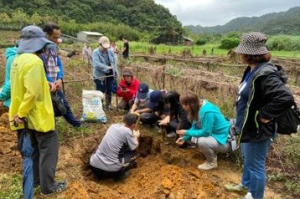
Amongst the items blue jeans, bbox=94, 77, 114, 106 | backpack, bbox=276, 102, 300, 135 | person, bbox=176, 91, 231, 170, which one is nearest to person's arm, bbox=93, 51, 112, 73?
blue jeans, bbox=94, 77, 114, 106

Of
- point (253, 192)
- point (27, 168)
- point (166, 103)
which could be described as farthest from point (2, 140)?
point (253, 192)

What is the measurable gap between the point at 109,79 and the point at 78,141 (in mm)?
1878

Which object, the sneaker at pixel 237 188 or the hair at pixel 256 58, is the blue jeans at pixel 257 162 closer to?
the sneaker at pixel 237 188

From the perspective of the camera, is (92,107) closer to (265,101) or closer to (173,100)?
(173,100)

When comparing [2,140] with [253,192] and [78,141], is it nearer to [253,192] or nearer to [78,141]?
[78,141]

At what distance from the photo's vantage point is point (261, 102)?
8.07 ft

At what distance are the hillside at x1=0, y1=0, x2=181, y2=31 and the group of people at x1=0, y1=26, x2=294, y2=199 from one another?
53834 millimetres

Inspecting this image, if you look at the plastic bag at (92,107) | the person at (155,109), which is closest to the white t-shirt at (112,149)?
the person at (155,109)

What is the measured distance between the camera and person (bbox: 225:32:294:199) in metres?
2.29

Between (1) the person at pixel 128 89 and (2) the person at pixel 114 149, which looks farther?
(1) the person at pixel 128 89

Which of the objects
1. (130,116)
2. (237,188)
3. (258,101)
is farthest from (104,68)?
(258,101)

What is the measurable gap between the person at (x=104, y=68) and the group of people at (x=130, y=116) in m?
1.56

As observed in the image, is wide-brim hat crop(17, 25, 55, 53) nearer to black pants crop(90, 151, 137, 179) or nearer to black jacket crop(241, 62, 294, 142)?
black pants crop(90, 151, 137, 179)

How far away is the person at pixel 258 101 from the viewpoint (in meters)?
2.29
